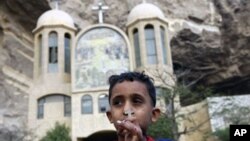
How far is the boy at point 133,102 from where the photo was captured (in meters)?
1.29

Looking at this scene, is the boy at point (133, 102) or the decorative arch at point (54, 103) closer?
the boy at point (133, 102)

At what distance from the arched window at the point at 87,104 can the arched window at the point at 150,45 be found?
10.4 feet

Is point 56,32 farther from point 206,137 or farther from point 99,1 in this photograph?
point 206,137

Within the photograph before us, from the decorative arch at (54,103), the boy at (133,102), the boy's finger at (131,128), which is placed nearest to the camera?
the boy's finger at (131,128)

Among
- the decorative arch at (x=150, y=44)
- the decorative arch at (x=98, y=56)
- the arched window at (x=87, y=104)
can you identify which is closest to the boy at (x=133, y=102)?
the arched window at (x=87, y=104)

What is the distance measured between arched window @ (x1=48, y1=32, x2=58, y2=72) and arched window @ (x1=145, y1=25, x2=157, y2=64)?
13.6ft

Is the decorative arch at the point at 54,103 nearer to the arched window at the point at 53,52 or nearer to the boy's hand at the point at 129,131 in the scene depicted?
the arched window at the point at 53,52

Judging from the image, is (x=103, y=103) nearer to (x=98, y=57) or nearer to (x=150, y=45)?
(x=98, y=57)

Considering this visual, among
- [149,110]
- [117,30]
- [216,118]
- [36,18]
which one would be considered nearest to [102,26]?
[117,30]

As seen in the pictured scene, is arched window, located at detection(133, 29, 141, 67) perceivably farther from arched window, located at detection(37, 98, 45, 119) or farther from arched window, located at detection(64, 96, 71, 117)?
arched window, located at detection(37, 98, 45, 119)

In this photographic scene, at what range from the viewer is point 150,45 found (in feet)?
57.2

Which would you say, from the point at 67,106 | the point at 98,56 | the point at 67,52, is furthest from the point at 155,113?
the point at 67,52

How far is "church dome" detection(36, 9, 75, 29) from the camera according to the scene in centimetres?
1820

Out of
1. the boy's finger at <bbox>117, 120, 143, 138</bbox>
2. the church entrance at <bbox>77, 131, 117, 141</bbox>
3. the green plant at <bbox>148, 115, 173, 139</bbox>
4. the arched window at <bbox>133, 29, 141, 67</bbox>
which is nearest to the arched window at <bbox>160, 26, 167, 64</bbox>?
the arched window at <bbox>133, 29, 141, 67</bbox>
